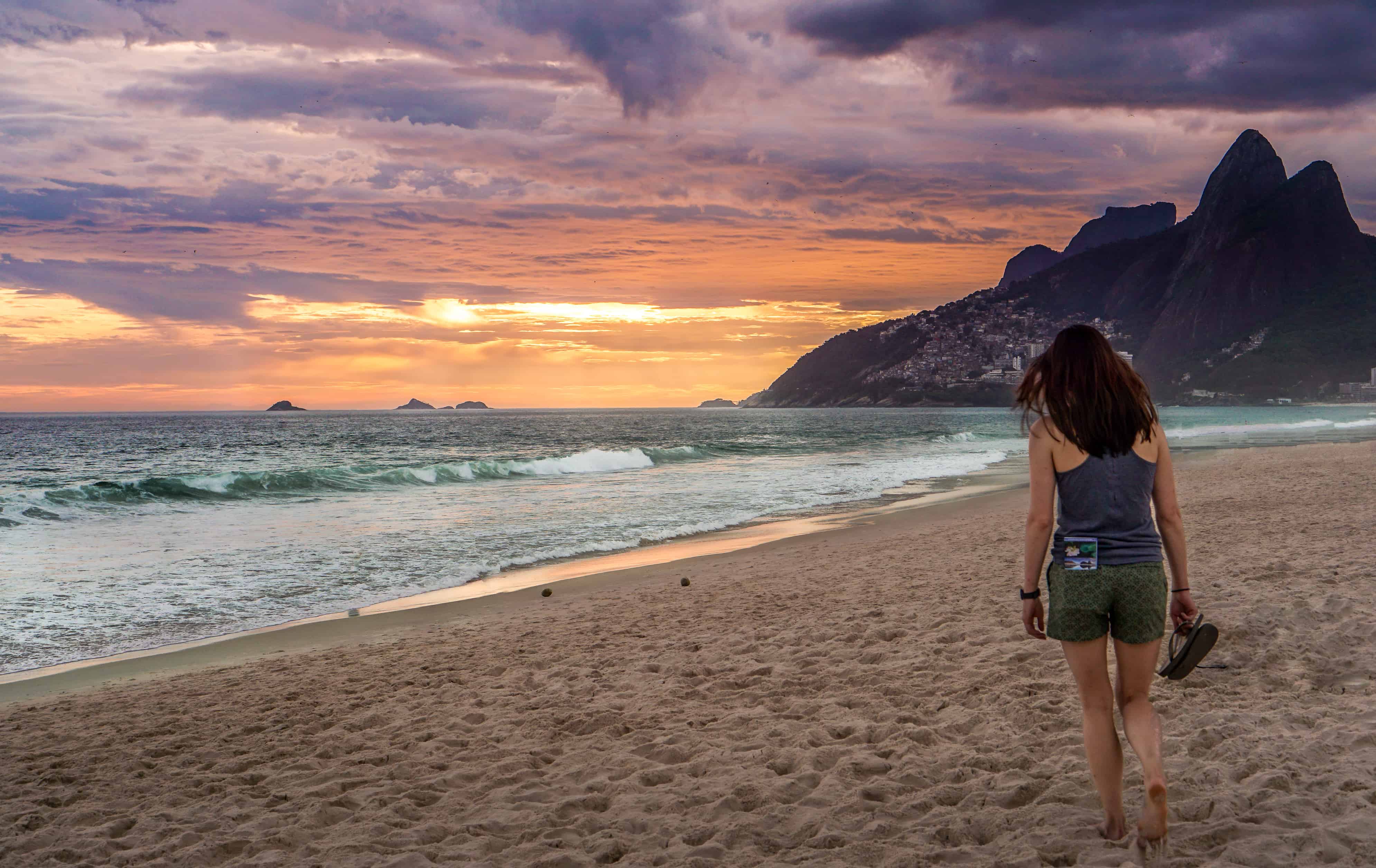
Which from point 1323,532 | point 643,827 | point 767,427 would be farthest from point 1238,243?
point 643,827

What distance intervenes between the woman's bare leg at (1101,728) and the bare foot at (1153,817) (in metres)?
0.10

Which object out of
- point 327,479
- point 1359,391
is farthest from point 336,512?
point 1359,391

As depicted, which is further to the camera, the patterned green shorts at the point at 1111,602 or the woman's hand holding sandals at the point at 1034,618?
the woman's hand holding sandals at the point at 1034,618

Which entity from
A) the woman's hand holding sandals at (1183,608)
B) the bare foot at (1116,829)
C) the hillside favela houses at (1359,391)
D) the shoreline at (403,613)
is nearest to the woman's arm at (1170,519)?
the woman's hand holding sandals at (1183,608)

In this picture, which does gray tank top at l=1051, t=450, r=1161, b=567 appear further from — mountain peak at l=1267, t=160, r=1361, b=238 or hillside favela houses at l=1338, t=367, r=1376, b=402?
mountain peak at l=1267, t=160, r=1361, b=238

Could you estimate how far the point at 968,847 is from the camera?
3359 millimetres

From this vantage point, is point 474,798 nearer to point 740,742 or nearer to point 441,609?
point 740,742

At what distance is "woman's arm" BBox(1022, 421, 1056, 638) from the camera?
9.66ft

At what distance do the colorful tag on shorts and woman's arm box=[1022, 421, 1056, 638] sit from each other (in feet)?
0.30

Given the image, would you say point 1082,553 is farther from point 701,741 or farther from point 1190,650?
point 701,741

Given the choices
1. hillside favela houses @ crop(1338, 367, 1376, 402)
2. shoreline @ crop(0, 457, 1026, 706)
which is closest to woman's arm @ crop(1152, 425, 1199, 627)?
shoreline @ crop(0, 457, 1026, 706)

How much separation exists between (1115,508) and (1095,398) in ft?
1.23

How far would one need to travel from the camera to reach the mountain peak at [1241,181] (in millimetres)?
162750

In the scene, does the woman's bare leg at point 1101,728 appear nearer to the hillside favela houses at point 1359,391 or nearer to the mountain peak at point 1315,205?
the hillside favela houses at point 1359,391
